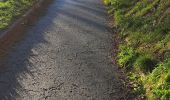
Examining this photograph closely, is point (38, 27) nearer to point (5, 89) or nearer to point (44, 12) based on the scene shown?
point (44, 12)

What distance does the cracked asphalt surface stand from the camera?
8062 mm

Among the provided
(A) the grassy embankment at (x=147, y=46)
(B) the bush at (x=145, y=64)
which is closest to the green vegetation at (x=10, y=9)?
(A) the grassy embankment at (x=147, y=46)

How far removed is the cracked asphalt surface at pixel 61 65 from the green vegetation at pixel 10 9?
2.61 feet

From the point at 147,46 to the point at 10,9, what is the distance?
634 centimetres

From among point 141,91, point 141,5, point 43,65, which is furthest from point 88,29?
point 141,91

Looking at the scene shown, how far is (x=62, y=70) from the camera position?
9.38 m

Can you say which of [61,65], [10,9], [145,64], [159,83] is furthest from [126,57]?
[10,9]

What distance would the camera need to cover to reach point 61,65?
9.73 metres

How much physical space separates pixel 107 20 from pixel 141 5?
1.51 metres

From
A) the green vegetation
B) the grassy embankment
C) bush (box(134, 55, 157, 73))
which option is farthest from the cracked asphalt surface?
the green vegetation

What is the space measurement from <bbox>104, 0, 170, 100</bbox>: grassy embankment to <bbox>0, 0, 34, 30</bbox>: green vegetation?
3.75m

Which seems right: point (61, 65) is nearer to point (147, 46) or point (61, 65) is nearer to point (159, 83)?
point (147, 46)

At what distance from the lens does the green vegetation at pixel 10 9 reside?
1302 cm

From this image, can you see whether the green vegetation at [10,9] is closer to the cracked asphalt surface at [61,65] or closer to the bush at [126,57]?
the cracked asphalt surface at [61,65]
